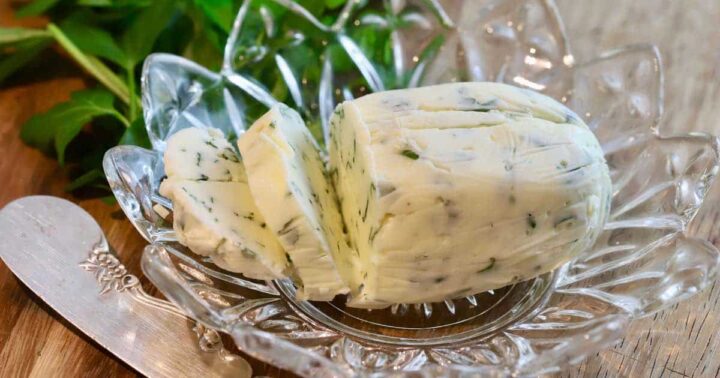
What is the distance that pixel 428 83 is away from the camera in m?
2.06

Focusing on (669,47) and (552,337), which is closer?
(552,337)

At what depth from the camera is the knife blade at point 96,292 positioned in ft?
4.66

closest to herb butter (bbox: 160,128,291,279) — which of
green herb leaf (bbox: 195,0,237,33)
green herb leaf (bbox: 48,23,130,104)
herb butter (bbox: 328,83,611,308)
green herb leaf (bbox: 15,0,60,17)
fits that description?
herb butter (bbox: 328,83,611,308)

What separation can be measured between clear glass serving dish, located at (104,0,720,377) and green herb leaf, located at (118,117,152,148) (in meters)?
0.06

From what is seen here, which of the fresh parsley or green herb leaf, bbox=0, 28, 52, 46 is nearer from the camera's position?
the fresh parsley

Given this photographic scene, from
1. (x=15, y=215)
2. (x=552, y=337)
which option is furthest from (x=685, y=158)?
(x=15, y=215)

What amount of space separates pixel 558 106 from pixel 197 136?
0.77m

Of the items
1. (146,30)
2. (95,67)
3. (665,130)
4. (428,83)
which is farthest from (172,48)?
(665,130)

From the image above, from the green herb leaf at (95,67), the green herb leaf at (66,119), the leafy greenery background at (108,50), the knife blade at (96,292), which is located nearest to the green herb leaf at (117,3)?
the leafy greenery background at (108,50)

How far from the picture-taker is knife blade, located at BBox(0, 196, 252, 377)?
1419 millimetres

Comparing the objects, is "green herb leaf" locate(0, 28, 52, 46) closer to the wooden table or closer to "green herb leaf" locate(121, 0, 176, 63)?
the wooden table

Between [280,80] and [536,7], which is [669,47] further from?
[280,80]

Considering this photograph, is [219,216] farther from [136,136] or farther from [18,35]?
[18,35]

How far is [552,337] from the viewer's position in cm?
142
